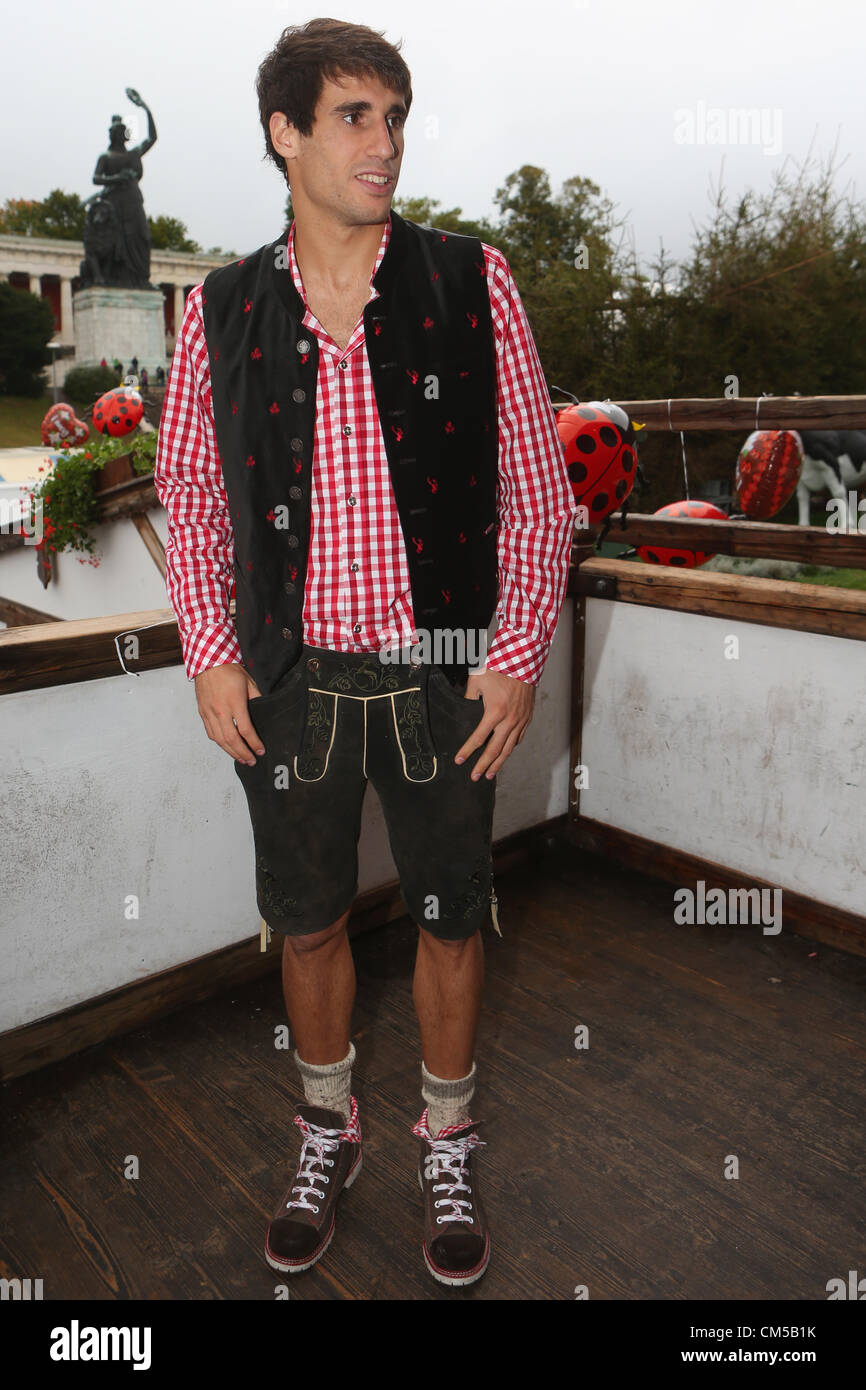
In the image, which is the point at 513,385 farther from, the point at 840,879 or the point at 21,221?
the point at 21,221

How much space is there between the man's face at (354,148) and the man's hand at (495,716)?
810 millimetres

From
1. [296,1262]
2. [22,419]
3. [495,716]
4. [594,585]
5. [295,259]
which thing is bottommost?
[296,1262]

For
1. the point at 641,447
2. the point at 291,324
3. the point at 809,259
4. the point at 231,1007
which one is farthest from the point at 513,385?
the point at 809,259

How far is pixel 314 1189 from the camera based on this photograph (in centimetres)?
205

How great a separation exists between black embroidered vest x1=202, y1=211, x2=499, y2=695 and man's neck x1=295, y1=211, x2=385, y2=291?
4cm

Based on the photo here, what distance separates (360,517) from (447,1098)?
3.88 feet

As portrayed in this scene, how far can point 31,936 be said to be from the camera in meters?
2.53

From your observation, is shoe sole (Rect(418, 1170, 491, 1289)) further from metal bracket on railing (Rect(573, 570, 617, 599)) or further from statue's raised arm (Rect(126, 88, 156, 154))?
statue's raised arm (Rect(126, 88, 156, 154))

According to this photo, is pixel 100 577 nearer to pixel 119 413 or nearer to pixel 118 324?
pixel 119 413

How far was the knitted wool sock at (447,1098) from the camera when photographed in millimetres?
2033

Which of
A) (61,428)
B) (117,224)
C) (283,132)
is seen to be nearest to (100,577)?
(61,428)

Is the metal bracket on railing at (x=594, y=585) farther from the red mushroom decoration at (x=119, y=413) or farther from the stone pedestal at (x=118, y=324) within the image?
the stone pedestal at (x=118, y=324)

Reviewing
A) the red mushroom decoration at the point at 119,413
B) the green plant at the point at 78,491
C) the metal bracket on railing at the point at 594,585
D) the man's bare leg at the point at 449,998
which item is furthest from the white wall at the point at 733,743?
the red mushroom decoration at the point at 119,413
